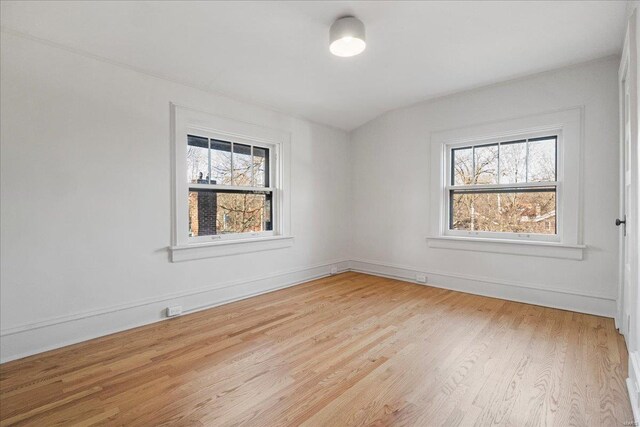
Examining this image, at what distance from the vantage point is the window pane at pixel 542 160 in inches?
133

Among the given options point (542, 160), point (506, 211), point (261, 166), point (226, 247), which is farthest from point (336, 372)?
point (542, 160)

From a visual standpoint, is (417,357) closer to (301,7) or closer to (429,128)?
(301,7)

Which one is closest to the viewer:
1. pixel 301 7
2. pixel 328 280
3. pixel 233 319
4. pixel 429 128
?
pixel 301 7

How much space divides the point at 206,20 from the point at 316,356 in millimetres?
2676

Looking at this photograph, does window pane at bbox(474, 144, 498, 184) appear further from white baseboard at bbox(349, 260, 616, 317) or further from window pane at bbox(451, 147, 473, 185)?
white baseboard at bbox(349, 260, 616, 317)

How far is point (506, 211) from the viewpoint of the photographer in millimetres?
3670

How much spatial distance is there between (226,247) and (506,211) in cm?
328

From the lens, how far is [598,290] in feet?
9.83

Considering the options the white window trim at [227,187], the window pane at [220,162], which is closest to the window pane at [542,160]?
the white window trim at [227,187]

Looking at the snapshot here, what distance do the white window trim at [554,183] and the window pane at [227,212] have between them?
2251 millimetres

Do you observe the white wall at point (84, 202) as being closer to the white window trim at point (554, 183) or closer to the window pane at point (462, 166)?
the white window trim at point (554, 183)

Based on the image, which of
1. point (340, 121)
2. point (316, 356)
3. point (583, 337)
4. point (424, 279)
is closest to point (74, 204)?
point (316, 356)

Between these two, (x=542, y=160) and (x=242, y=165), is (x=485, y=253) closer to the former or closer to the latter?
(x=542, y=160)

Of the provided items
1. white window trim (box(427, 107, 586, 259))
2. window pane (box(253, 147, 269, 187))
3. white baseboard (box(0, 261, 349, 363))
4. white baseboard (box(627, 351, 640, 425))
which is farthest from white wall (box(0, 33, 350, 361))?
white baseboard (box(627, 351, 640, 425))
